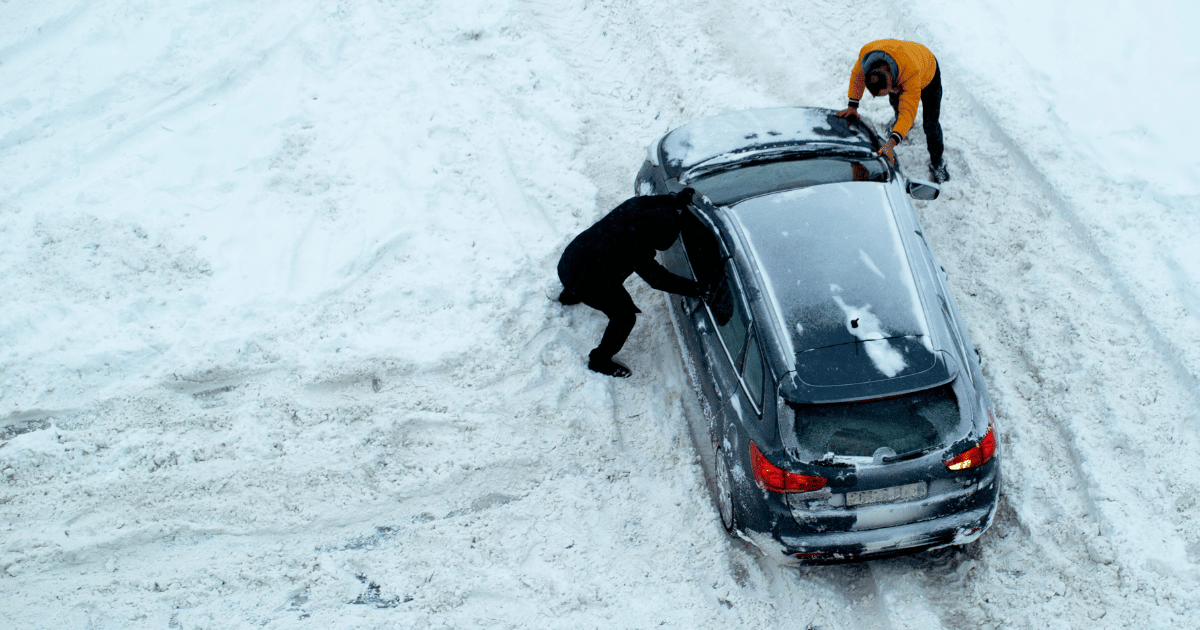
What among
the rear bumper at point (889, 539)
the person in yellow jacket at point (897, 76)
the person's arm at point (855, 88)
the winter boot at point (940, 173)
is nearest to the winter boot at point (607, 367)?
the rear bumper at point (889, 539)

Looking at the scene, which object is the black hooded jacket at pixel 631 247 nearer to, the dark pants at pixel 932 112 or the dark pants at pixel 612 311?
the dark pants at pixel 612 311

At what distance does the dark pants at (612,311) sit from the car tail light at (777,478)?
1565 millimetres

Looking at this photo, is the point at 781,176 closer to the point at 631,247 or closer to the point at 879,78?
the point at 631,247

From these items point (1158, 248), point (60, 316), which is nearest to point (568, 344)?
point (60, 316)

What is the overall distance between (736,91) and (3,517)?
23.2ft

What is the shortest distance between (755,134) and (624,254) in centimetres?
165

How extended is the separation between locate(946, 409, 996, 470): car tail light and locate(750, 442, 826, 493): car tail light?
2.46 ft

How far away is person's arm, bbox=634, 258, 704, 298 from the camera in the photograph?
5.08 meters

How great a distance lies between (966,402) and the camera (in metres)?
4.22

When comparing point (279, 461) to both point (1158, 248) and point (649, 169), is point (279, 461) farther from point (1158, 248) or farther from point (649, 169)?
point (1158, 248)

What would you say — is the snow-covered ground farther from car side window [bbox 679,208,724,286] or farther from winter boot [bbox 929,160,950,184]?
car side window [bbox 679,208,724,286]

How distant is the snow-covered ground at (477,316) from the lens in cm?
482

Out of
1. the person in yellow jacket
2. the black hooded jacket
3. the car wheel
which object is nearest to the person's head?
the person in yellow jacket

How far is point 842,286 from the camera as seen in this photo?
450cm
